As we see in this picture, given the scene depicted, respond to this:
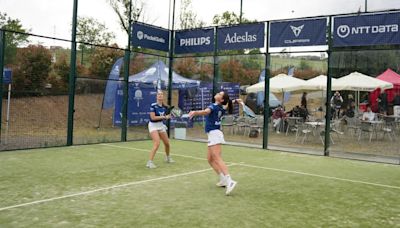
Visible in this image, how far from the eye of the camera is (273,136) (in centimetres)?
1612

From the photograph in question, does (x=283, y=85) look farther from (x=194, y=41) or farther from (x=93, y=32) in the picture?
(x=93, y=32)

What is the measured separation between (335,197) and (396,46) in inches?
235

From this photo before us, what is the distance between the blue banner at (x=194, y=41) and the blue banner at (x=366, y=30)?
4384 millimetres

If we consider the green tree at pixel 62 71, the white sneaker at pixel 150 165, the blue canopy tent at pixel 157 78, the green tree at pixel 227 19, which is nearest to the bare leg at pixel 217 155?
the white sneaker at pixel 150 165

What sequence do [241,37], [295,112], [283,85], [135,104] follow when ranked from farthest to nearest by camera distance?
[295,112] < [283,85] < [135,104] < [241,37]

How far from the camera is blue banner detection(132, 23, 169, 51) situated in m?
13.9

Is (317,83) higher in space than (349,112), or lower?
higher

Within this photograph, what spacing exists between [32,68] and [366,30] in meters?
12.7

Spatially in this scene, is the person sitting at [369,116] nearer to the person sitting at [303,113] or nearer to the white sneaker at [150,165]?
the person sitting at [303,113]

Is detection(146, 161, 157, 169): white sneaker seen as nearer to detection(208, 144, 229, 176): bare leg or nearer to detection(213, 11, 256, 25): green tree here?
detection(208, 144, 229, 176): bare leg

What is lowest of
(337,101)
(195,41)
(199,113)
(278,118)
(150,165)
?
(150,165)

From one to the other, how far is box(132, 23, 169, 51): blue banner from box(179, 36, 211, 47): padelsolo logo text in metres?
0.59

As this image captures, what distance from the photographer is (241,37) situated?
1342cm

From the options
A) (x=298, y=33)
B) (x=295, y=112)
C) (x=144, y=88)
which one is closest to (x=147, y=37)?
(x=144, y=88)
